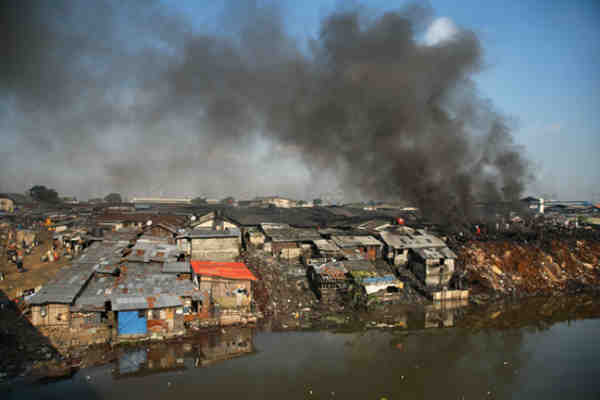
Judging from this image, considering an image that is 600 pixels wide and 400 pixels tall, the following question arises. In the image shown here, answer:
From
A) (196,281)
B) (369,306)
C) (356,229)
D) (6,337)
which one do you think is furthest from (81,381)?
(356,229)

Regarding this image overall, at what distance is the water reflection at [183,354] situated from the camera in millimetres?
10000

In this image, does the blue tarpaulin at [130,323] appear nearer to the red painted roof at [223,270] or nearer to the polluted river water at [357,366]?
the polluted river water at [357,366]

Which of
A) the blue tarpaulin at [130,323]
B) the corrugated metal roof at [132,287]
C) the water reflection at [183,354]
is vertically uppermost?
the corrugated metal roof at [132,287]

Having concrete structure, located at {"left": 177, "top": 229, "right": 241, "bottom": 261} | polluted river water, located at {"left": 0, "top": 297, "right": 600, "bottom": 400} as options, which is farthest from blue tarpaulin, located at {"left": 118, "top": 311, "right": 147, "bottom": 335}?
concrete structure, located at {"left": 177, "top": 229, "right": 241, "bottom": 261}

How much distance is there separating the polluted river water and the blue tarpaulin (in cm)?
61

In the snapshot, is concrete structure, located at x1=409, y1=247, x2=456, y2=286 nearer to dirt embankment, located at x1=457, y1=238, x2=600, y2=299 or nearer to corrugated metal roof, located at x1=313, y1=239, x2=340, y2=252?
dirt embankment, located at x1=457, y1=238, x2=600, y2=299

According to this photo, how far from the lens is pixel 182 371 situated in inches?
396

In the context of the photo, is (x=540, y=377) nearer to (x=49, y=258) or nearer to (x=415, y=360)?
(x=415, y=360)

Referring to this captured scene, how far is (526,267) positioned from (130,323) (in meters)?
22.1

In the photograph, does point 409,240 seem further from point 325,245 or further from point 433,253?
point 325,245

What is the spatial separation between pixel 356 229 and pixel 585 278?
1461cm

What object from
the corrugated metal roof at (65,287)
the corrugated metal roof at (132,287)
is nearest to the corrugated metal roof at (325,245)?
the corrugated metal roof at (132,287)

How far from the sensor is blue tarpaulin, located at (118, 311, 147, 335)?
1102cm

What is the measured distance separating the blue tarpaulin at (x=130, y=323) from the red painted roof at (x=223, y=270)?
9.34 feet
